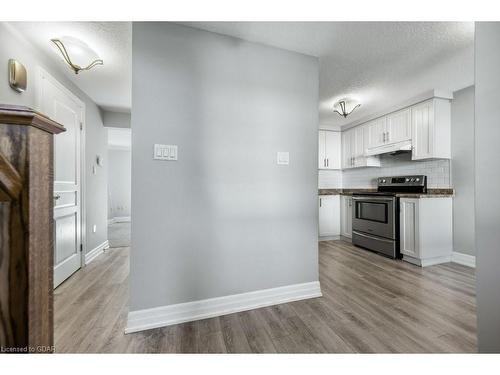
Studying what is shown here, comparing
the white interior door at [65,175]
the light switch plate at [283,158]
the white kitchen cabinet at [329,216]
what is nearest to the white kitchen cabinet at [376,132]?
the white kitchen cabinet at [329,216]

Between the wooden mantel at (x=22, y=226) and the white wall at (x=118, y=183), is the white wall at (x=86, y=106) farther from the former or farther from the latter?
the white wall at (x=118, y=183)

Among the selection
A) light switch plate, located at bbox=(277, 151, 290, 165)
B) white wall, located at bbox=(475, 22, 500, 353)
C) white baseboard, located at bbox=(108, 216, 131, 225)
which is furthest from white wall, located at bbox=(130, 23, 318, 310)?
white baseboard, located at bbox=(108, 216, 131, 225)

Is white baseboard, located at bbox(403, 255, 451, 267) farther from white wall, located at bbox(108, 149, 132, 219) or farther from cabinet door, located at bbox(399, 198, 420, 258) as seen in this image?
white wall, located at bbox(108, 149, 132, 219)

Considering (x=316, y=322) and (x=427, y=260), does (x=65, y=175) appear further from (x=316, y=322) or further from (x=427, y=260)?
(x=427, y=260)

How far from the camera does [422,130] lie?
3145 millimetres

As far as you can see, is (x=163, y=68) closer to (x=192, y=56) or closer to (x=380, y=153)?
(x=192, y=56)

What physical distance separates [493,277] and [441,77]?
2670mm

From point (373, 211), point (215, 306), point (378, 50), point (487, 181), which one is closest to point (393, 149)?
point (373, 211)

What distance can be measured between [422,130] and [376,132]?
771mm

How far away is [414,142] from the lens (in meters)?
3.24

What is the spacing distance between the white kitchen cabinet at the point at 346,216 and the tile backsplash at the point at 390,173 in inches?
19.9

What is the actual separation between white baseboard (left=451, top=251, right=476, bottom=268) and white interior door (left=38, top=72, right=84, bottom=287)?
15.4 ft

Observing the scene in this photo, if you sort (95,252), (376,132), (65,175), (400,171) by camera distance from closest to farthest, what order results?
1. (65,175)
2. (95,252)
3. (400,171)
4. (376,132)

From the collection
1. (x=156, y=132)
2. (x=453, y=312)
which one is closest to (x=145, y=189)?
(x=156, y=132)
